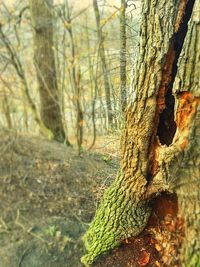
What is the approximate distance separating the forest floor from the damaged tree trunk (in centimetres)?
14

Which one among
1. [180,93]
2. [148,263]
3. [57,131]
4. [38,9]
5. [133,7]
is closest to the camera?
[180,93]

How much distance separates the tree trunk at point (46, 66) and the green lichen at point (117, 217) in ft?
12.7

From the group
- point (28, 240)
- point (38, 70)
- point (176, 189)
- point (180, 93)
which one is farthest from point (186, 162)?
point (38, 70)

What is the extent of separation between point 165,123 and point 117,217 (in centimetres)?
84

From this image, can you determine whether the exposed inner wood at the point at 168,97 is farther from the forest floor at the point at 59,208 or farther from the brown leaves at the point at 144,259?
the brown leaves at the point at 144,259

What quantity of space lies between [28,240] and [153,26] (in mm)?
2924

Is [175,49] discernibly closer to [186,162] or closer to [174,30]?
[174,30]

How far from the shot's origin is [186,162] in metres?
2.24

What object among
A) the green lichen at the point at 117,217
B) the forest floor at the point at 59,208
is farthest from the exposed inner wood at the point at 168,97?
the forest floor at the point at 59,208

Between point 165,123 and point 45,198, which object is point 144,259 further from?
point 45,198

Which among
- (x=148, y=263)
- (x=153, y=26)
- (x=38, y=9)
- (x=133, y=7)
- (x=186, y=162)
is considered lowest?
(x=148, y=263)

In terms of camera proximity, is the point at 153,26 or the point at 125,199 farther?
the point at 125,199

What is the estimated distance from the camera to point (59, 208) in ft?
15.3

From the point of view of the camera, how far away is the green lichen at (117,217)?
109 inches
